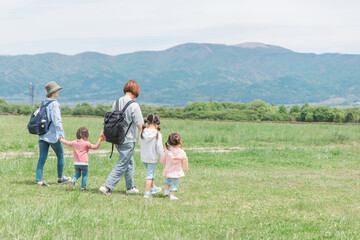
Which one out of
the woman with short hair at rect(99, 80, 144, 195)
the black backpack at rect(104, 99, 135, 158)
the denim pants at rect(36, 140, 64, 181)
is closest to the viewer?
the black backpack at rect(104, 99, 135, 158)

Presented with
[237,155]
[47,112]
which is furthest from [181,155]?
[237,155]

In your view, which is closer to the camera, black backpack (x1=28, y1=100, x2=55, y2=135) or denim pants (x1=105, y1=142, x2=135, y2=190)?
denim pants (x1=105, y1=142, x2=135, y2=190)

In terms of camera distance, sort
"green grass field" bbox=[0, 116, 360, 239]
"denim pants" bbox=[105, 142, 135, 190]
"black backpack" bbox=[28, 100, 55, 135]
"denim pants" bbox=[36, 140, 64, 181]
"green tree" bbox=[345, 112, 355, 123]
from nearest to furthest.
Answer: "green grass field" bbox=[0, 116, 360, 239]
"denim pants" bbox=[105, 142, 135, 190]
"black backpack" bbox=[28, 100, 55, 135]
"denim pants" bbox=[36, 140, 64, 181]
"green tree" bbox=[345, 112, 355, 123]

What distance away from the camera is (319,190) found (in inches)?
436

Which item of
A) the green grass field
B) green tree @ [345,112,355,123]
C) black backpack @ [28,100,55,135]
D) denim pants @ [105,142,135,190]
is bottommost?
green tree @ [345,112,355,123]

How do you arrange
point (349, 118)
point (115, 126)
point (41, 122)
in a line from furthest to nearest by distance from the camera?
point (349, 118) → point (41, 122) → point (115, 126)

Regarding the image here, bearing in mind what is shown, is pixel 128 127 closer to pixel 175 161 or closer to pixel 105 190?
pixel 175 161

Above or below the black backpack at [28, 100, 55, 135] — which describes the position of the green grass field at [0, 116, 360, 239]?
below

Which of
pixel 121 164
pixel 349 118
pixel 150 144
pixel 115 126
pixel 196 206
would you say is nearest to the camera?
pixel 196 206

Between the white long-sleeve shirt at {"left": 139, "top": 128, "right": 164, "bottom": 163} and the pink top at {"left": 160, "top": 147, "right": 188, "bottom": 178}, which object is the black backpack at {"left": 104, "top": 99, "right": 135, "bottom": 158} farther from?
the pink top at {"left": 160, "top": 147, "right": 188, "bottom": 178}

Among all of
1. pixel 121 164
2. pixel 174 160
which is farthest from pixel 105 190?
pixel 174 160

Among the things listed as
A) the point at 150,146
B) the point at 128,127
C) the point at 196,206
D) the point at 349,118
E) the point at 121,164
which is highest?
the point at 128,127

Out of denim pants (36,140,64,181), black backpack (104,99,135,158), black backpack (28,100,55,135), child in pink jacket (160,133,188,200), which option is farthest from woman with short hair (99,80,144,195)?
black backpack (28,100,55,135)

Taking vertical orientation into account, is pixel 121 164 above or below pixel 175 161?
below
